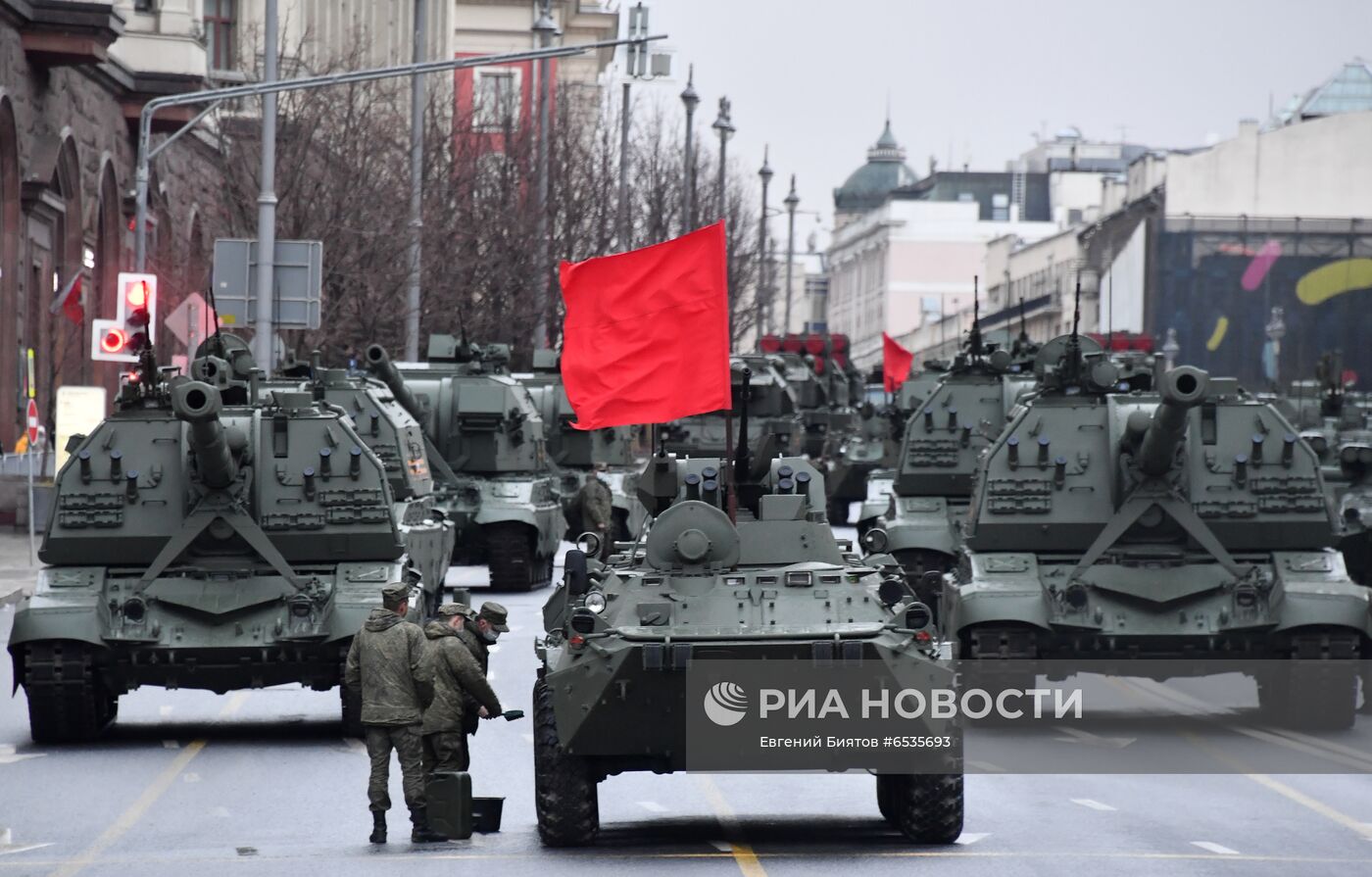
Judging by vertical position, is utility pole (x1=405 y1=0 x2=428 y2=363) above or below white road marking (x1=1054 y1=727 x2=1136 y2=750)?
above

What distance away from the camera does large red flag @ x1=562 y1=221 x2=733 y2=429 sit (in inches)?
603

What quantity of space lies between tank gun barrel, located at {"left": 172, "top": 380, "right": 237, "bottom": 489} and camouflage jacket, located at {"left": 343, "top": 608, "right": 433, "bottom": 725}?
408 cm

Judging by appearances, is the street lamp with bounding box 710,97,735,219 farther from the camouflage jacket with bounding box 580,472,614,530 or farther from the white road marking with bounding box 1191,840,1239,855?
the white road marking with bounding box 1191,840,1239,855

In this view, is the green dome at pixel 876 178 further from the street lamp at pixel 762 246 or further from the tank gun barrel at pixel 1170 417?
the tank gun barrel at pixel 1170 417

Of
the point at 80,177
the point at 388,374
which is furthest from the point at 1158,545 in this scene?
the point at 80,177

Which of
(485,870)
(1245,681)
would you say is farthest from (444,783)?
(1245,681)

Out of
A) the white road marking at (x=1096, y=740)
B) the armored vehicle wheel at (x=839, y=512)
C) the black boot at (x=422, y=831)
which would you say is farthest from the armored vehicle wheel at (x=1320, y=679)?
the armored vehicle wheel at (x=839, y=512)

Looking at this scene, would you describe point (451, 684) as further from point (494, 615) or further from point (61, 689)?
point (61, 689)

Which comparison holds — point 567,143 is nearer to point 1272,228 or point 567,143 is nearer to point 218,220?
point 218,220

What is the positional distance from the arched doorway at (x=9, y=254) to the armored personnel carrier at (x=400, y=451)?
13527 mm

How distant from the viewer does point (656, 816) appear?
1512 cm

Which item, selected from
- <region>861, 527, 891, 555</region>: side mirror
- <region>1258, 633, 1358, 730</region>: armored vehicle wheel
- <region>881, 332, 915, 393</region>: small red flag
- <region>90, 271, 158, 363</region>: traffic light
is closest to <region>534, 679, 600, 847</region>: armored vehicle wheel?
<region>861, 527, 891, 555</region>: side mirror

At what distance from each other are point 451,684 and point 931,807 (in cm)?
249

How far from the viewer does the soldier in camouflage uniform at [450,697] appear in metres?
13.8
